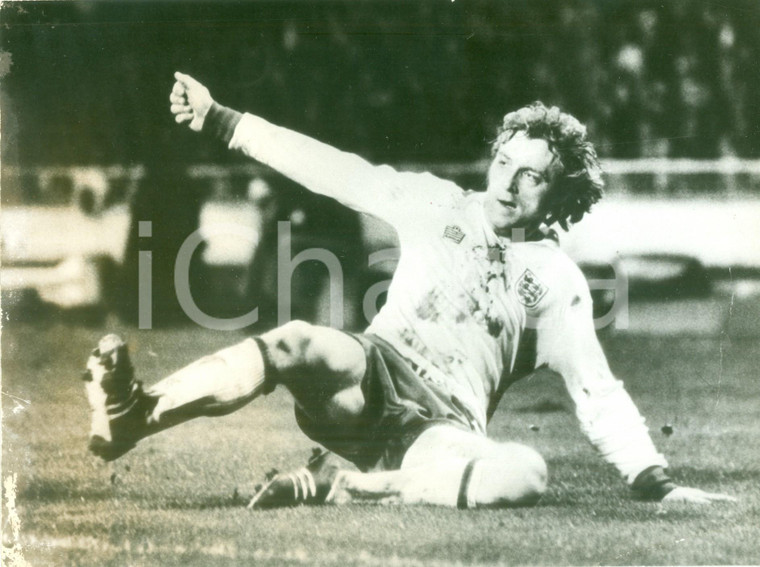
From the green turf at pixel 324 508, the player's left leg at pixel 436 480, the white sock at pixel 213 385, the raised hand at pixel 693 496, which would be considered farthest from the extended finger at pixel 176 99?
the raised hand at pixel 693 496

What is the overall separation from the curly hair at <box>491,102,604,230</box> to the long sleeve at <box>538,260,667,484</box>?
0.24 m

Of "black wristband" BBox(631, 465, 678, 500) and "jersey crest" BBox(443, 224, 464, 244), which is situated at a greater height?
"jersey crest" BBox(443, 224, 464, 244)

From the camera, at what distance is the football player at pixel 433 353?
11.1 ft

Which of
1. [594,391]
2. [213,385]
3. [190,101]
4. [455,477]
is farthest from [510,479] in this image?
[190,101]

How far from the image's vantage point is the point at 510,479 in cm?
337

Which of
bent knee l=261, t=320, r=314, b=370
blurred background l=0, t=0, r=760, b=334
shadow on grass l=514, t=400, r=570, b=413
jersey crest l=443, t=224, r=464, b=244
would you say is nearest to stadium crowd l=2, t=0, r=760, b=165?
blurred background l=0, t=0, r=760, b=334

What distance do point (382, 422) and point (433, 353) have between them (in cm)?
36

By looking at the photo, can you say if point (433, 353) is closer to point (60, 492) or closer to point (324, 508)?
point (324, 508)

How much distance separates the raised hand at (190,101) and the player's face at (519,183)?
1.29 metres

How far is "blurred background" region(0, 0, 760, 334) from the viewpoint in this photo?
3529 mm

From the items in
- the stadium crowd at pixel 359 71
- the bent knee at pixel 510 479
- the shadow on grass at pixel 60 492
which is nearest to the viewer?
the bent knee at pixel 510 479

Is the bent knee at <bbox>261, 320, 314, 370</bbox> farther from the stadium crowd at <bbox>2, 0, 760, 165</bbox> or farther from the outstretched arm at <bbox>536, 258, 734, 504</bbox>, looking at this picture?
the outstretched arm at <bbox>536, 258, 734, 504</bbox>

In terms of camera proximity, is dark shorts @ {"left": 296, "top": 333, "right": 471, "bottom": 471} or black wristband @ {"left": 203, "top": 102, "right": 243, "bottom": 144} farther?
black wristband @ {"left": 203, "top": 102, "right": 243, "bottom": 144}

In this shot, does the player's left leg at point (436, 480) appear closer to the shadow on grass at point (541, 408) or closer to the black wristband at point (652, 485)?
the shadow on grass at point (541, 408)
